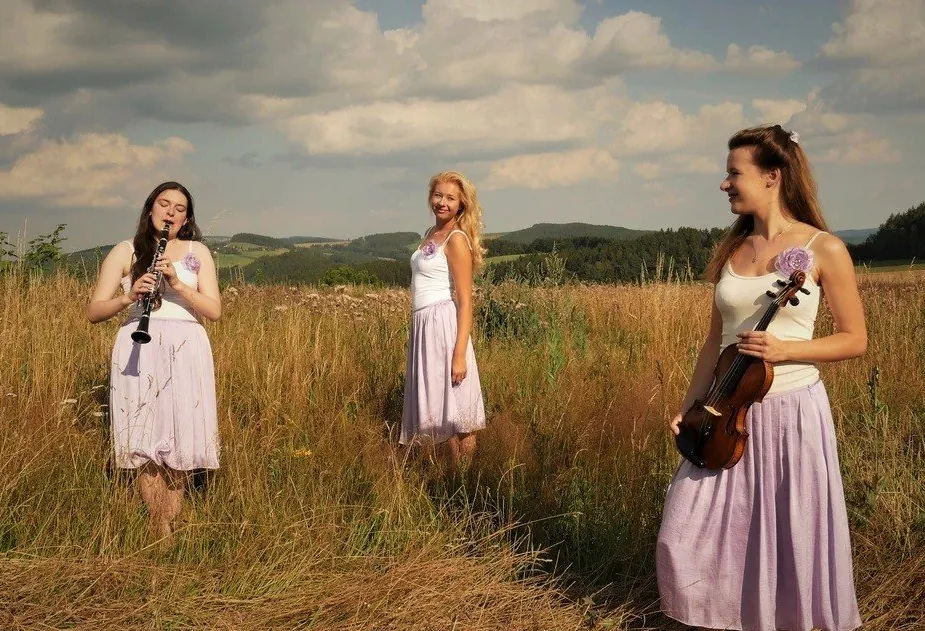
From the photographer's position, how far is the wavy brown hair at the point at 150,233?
152 inches

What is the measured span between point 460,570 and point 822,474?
153 centimetres

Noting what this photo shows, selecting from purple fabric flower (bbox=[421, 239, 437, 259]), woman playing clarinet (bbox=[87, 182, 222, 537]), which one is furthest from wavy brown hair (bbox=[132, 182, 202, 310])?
purple fabric flower (bbox=[421, 239, 437, 259])

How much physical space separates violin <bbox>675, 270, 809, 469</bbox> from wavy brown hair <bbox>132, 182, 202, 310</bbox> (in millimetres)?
2613

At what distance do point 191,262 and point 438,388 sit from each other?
5.14 feet

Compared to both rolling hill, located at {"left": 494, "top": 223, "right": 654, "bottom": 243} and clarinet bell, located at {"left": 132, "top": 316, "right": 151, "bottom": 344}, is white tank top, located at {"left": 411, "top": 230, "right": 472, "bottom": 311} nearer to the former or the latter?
clarinet bell, located at {"left": 132, "top": 316, "right": 151, "bottom": 344}

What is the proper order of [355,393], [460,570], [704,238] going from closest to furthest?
[460,570] → [355,393] → [704,238]

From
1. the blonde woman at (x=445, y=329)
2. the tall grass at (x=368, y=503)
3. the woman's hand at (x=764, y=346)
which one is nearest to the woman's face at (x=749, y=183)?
the woman's hand at (x=764, y=346)

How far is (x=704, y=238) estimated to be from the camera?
1532 centimetres

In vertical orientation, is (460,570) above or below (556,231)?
below

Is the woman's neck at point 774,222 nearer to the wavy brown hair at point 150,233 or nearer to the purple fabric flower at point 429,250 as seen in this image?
the purple fabric flower at point 429,250

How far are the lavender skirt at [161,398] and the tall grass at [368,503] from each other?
0.59 ft

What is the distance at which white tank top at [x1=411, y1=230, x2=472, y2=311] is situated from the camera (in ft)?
15.4

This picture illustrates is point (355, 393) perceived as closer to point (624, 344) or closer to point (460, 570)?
point (460, 570)

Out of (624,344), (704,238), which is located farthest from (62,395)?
(704,238)
